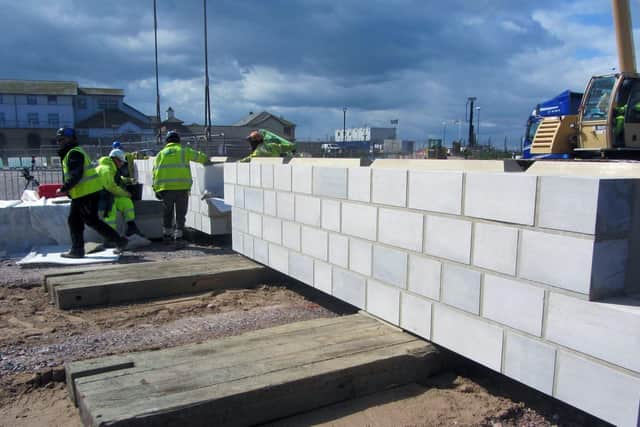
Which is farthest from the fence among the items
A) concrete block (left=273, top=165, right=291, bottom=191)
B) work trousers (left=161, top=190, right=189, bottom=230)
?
concrete block (left=273, top=165, right=291, bottom=191)

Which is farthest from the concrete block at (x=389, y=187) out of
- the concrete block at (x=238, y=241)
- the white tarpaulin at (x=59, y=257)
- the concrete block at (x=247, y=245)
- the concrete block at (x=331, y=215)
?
the white tarpaulin at (x=59, y=257)

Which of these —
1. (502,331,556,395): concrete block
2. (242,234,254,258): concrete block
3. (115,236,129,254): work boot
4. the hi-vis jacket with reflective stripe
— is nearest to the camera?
(502,331,556,395): concrete block

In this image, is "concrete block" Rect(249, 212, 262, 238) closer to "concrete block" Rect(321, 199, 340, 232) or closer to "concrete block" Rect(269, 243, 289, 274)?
"concrete block" Rect(269, 243, 289, 274)

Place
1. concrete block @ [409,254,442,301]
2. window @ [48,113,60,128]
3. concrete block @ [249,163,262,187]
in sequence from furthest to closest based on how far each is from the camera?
window @ [48,113,60,128]
concrete block @ [249,163,262,187]
concrete block @ [409,254,442,301]

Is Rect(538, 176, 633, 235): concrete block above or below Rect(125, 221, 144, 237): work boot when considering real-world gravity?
above

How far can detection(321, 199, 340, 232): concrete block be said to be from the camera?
14.3 ft

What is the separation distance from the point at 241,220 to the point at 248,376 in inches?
141

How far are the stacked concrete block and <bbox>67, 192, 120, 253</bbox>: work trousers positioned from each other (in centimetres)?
464

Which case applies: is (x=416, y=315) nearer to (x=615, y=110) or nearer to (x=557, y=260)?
(x=557, y=260)

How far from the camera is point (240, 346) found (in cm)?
349

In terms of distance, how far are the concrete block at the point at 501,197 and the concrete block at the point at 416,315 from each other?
786 millimetres

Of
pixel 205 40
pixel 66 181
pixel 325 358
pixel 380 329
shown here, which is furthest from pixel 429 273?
pixel 205 40

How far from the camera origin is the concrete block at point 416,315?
3.43 meters

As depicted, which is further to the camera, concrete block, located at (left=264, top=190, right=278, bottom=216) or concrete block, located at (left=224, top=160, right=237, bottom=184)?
concrete block, located at (left=224, top=160, right=237, bottom=184)
